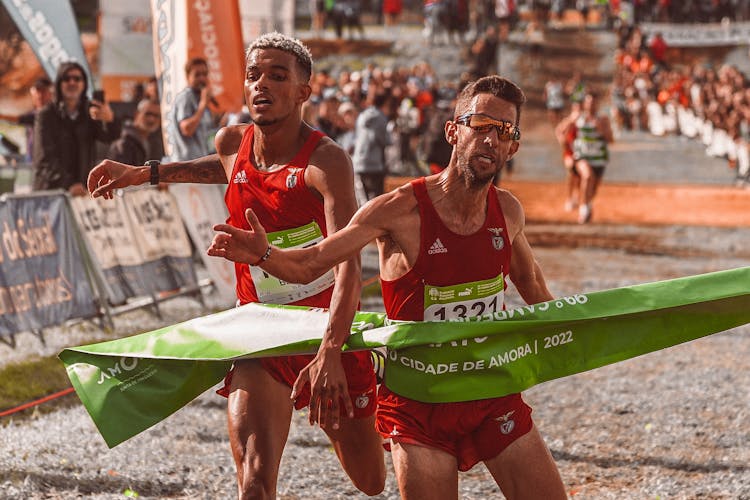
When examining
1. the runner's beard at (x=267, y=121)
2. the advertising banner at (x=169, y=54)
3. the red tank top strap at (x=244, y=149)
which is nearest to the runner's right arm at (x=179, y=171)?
the red tank top strap at (x=244, y=149)

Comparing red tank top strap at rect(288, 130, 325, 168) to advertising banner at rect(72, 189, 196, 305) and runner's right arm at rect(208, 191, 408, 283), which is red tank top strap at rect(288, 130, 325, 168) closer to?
runner's right arm at rect(208, 191, 408, 283)

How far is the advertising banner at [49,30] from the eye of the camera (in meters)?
11.9

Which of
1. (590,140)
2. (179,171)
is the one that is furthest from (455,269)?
(590,140)

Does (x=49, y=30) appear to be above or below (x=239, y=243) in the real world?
above

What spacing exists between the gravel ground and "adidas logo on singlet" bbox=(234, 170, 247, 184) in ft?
6.83

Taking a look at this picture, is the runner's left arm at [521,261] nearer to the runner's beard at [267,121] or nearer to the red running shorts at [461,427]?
the red running shorts at [461,427]

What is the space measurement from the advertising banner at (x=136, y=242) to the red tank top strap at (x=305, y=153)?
583 centimetres

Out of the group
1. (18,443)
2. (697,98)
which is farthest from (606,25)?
(18,443)

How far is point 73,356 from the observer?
494cm

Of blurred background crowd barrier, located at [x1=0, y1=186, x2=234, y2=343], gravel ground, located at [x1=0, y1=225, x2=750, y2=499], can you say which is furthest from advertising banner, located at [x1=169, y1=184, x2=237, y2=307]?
gravel ground, located at [x1=0, y1=225, x2=750, y2=499]

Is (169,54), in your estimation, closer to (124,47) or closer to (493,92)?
(124,47)

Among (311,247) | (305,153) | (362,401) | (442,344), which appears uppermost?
(305,153)

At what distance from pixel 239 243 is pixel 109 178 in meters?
1.55

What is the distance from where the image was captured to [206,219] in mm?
12086
